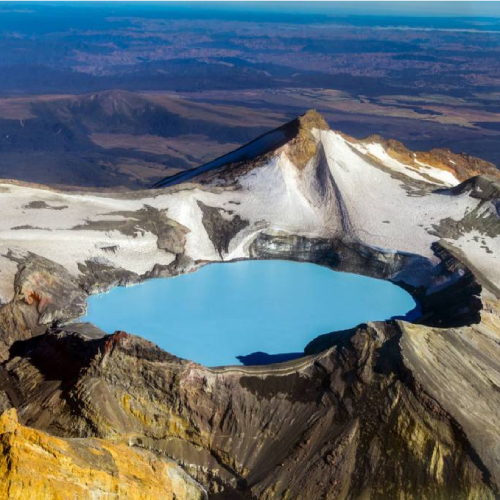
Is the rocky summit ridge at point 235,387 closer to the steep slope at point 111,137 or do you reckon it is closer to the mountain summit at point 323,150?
the mountain summit at point 323,150

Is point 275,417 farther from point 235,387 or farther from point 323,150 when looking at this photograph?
point 323,150

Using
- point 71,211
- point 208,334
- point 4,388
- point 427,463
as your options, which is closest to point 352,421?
point 427,463

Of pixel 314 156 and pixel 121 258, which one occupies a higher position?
pixel 314 156

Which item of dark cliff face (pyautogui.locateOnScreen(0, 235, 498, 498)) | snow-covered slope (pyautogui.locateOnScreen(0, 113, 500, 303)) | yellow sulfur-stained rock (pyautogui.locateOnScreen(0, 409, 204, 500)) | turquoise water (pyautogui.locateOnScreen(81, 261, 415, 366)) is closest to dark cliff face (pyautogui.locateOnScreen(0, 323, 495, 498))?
dark cliff face (pyautogui.locateOnScreen(0, 235, 498, 498))

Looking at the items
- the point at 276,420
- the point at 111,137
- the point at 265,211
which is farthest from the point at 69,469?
the point at 111,137

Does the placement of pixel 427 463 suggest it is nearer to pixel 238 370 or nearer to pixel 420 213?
pixel 238 370

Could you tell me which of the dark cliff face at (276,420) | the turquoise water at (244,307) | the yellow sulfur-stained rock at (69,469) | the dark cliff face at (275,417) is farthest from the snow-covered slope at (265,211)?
the yellow sulfur-stained rock at (69,469)

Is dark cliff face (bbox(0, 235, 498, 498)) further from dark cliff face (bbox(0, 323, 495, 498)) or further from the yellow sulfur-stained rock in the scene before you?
the yellow sulfur-stained rock
